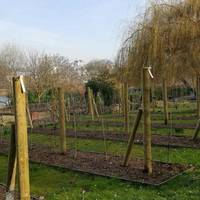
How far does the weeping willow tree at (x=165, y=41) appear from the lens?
42.6ft

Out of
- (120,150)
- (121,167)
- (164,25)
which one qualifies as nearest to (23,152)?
(121,167)

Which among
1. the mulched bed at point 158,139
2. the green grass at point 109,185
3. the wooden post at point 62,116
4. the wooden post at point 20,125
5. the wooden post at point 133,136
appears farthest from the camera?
the mulched bed at point 158,139

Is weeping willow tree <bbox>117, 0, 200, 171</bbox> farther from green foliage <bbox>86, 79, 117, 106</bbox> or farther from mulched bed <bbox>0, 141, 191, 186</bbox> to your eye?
green foliage <bbox>86, 79, 117, 106</bbox>

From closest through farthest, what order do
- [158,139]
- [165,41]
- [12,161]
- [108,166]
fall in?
[12,161], [108,166], [158,139], [165,41]

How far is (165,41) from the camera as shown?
13320 millimetres

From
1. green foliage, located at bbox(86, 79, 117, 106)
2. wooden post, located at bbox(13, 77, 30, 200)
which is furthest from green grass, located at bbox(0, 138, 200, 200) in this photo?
green foliage, located at bbox(86, 79, 117, 106)

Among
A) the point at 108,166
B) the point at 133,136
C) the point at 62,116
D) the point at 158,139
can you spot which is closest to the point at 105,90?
the point at 158,139

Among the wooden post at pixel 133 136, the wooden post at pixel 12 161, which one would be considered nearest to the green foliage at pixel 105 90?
the wooden post at pixel 133 136

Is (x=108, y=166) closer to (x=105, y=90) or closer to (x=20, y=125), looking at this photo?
(x=20, y=125)

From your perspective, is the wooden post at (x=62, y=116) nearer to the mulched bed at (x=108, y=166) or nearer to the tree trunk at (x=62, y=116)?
the tree trunk at (x=62, y=116)

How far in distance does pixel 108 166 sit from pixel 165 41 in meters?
6.25

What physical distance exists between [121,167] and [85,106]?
20.0 meters

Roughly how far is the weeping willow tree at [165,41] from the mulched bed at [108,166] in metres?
4.90

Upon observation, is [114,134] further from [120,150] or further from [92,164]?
[92,164]
